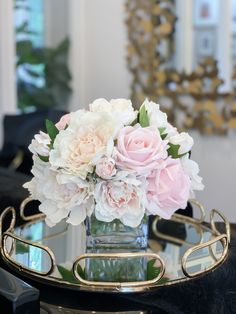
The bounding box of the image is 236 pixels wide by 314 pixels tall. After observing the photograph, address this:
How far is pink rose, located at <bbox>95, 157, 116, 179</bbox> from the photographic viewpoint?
1.13 meters

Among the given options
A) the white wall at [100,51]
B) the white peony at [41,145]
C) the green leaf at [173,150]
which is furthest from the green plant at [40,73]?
the green leaf at [173,150]

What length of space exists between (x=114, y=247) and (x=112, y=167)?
→ 280mm

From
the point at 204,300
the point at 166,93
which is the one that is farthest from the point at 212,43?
the point at 204,300

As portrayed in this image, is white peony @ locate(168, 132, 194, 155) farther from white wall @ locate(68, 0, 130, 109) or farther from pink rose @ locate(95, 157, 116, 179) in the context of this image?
white wall @ locate(68, 0, 130, 109)

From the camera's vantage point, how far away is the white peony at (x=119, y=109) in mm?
1188

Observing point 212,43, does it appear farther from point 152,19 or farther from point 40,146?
point 40,146

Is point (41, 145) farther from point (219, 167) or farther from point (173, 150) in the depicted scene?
point (219, 167)

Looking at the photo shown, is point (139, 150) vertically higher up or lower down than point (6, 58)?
lower down

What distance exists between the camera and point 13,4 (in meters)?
3.62

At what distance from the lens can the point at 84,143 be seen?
3.80 feet

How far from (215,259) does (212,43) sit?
2219mm

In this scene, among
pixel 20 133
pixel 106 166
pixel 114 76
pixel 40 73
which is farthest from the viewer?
pixel 40 73

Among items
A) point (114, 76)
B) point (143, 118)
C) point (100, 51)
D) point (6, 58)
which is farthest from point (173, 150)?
point (100, 51)

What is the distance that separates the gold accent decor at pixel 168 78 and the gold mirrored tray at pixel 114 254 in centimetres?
170
